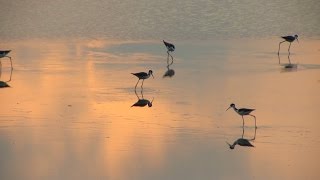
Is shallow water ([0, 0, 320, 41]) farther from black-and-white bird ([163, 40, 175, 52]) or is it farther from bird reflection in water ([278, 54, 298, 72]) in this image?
bird reflection in water ([278, 54, 298, 72])

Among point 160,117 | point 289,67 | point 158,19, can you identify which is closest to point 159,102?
point 160,117

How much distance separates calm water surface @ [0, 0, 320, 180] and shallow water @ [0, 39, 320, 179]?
0.02 metres

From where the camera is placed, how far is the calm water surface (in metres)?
11.6

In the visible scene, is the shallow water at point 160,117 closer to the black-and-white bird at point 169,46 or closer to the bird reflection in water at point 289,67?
the bird reflection in water at point 289,67

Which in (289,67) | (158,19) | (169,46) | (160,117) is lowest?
(160,117)

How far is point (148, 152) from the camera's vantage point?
12219 mm

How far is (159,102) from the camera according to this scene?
16.2 m

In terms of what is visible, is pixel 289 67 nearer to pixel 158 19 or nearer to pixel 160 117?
pixel 160 117

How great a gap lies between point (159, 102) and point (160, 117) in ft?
4.80

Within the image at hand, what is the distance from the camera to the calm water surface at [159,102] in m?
11.6

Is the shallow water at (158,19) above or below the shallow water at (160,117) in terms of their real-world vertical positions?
above

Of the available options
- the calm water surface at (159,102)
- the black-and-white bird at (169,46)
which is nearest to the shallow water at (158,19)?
the calm water surface at (159,102)

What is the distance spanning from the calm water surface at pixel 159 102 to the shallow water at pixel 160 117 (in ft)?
0.07

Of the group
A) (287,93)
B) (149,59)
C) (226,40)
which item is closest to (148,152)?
(287,93)
